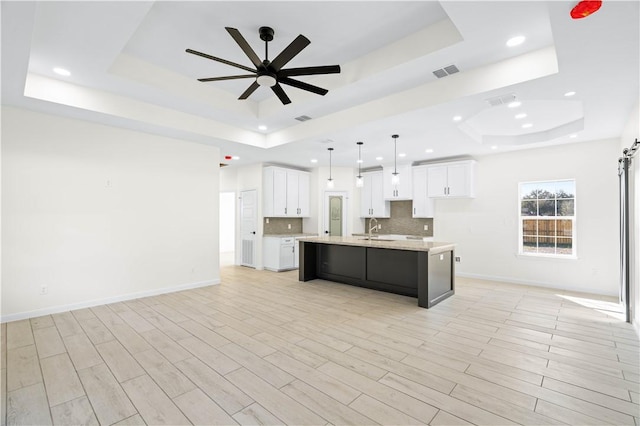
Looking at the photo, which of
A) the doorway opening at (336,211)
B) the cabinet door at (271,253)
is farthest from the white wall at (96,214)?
the doorway opening at (336,211)

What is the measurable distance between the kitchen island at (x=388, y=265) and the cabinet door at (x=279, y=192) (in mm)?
1683

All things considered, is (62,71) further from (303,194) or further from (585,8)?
(303,194)

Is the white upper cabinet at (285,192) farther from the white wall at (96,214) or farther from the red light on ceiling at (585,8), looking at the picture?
the red light on ceiling at (585,8)

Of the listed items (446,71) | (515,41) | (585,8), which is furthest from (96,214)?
(585,8)

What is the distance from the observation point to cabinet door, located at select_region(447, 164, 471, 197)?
6.52 metres

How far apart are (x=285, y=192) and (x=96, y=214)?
161 inches

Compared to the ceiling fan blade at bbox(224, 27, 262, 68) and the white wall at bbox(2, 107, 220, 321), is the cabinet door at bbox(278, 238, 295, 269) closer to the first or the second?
the white wall at bbox(2, 107, 220, 321)

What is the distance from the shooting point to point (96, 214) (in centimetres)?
450

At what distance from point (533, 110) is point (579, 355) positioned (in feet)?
11.3

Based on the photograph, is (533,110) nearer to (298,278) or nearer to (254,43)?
(254,43)

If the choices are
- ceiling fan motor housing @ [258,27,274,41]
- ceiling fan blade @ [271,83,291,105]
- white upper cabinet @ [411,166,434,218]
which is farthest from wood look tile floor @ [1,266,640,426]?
ceiling fan motor housing @ [258,27,274,41]

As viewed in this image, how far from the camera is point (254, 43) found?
130 inches

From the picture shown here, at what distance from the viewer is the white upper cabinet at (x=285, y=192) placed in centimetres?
747

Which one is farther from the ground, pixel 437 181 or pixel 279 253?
pixel 437 181
